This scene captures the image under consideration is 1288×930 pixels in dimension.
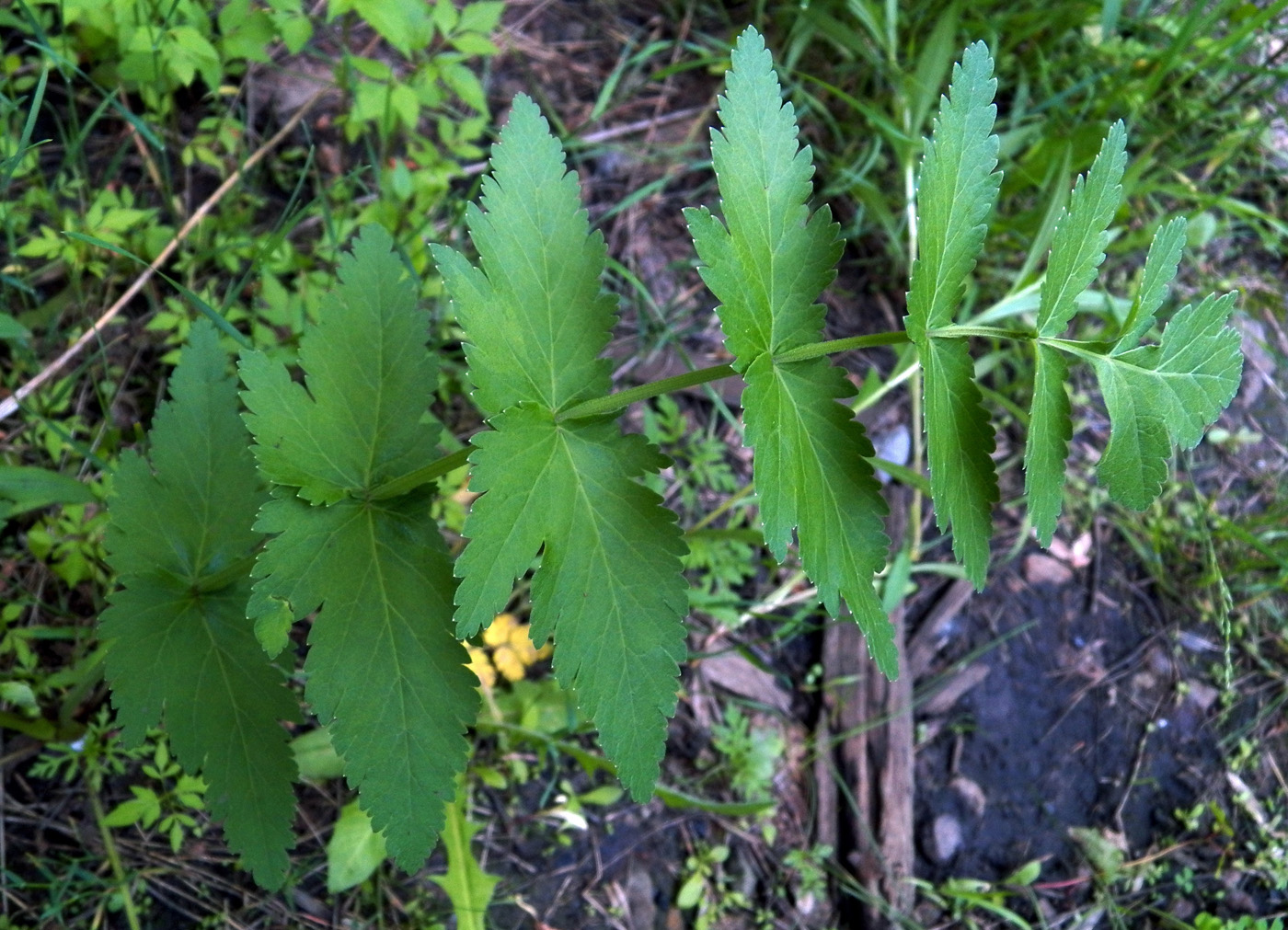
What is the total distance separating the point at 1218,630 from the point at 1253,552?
0.93 feet

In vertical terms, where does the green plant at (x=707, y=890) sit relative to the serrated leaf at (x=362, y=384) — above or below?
below

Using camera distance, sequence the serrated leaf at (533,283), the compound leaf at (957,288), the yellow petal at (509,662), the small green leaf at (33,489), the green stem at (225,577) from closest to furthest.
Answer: the compound leaf at (957,288) < the serrated leaf at (533,283) < the green stem at (225,577) < the small green leaf at (33,489) < the yellow petal at (509,662)

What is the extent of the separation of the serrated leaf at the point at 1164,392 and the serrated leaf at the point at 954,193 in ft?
0.89

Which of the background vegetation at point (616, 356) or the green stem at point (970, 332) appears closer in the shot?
the green stem at point (970, 332)

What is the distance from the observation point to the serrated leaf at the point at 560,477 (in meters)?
1.43

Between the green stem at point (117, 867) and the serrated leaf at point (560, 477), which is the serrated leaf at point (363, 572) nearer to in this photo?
the serrated leaf at point (560, 477)

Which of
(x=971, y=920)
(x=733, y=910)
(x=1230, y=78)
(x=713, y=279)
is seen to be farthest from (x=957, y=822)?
(x=1230, y=78)

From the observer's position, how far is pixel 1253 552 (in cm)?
313

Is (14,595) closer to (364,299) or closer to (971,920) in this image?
(364,299)

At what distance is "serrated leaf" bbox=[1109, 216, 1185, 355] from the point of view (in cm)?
143

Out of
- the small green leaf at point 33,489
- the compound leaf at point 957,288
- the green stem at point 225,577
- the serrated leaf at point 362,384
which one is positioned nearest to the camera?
the compound leaf at point 957,288

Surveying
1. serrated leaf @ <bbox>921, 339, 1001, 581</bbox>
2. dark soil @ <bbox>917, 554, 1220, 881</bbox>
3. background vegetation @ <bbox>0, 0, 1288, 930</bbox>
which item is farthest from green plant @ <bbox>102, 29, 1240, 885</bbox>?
dark soil @ <bbox>917, 554, 1220, 881</bbox>

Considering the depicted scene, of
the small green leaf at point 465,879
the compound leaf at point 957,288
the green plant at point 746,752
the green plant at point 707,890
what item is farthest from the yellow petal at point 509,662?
the compound leaf at point 957,288

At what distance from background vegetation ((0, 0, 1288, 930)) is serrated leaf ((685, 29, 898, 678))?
1055 millimetres
